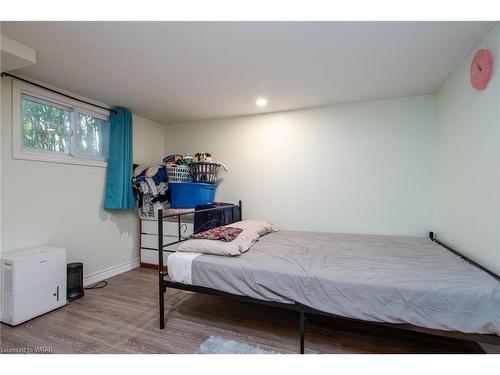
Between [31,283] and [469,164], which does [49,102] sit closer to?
[31,283]

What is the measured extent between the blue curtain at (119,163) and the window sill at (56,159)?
145 millimetres

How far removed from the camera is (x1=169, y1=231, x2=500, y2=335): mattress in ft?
4.51

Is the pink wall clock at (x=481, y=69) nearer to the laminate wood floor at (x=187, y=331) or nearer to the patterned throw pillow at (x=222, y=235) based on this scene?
the laminate wood floor at (x=187, y=331)

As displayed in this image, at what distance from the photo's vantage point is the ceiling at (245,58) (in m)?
1.65

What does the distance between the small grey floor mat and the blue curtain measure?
211 cm

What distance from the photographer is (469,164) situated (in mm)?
1997

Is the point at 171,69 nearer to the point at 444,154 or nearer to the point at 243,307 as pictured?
the point at 243,307

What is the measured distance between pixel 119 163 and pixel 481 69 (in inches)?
143

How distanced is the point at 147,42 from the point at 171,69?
418 mm

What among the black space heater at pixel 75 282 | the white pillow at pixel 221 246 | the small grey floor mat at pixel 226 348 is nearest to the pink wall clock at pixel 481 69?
the white pillow at pixel 221 246

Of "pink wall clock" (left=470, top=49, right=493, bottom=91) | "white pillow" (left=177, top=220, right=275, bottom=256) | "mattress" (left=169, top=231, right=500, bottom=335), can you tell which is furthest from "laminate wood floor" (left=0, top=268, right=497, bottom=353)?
A: "pink wall clock" (left=470, top=49, right=493, bottom=91)

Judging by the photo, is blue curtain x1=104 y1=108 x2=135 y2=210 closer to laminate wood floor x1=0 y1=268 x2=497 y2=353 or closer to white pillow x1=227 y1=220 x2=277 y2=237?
laminate wood floor x1=0 y1=268 x2=497 y2=353

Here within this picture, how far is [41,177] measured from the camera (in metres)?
2.54
